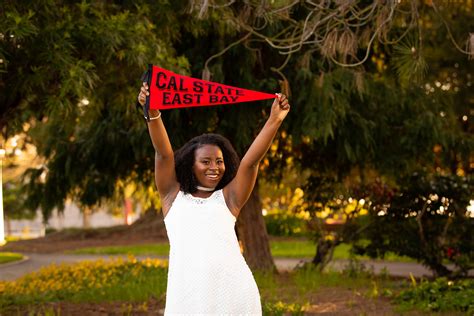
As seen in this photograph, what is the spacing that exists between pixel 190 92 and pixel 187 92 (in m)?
0.02

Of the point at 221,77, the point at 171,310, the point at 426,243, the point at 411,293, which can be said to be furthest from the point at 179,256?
the point at 426,243

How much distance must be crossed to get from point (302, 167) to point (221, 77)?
2.86m

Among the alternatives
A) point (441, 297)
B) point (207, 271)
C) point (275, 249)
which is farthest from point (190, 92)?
point (275, 249)

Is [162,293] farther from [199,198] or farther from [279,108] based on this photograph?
[279,108]

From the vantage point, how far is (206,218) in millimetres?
4098

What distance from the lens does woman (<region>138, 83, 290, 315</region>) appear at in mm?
4000

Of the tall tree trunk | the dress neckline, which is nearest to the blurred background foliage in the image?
the tall tree trunk

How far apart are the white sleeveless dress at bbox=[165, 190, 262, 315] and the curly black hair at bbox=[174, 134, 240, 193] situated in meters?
0.23

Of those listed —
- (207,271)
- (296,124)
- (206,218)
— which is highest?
(296,124)

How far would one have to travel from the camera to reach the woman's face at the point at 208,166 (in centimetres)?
427

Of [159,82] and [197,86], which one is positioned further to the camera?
[197,86]

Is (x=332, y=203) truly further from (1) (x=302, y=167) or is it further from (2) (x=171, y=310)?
(2) (x=171, y=310)

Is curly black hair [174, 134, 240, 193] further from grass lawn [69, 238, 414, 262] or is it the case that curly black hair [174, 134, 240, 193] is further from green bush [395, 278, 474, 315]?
grass lawn [69, 238, 414, 262]

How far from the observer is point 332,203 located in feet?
41.9
